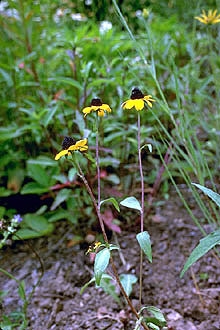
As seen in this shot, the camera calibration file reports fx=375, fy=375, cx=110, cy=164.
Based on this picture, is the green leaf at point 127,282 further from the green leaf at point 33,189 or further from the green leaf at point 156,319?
the green leaf at point 33,189

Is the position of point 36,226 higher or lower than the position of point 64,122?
lower

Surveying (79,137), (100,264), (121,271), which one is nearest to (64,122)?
(79,137)

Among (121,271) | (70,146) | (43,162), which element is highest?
(70,146)

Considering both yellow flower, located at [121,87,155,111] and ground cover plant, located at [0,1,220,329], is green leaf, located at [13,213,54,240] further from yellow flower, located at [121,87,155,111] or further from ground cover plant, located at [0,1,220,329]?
yellow flower, located at [121,87,155,111]

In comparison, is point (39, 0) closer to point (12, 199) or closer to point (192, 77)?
point (192, 77)

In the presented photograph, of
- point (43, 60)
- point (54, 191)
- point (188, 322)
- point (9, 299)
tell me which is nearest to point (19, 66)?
point (43, 60)

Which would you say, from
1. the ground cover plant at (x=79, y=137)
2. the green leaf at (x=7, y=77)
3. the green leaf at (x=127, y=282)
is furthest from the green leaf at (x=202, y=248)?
the green leaf at (x=7, y=77)

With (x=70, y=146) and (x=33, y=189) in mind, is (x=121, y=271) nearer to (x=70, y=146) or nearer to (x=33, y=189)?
(x=33, y=189)

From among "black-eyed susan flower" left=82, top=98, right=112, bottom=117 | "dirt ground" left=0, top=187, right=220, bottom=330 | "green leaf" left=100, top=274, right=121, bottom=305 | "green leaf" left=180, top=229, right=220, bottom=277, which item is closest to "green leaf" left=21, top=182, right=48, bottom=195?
"dirt ground" left=0, top=187, right=220, bottom=330
